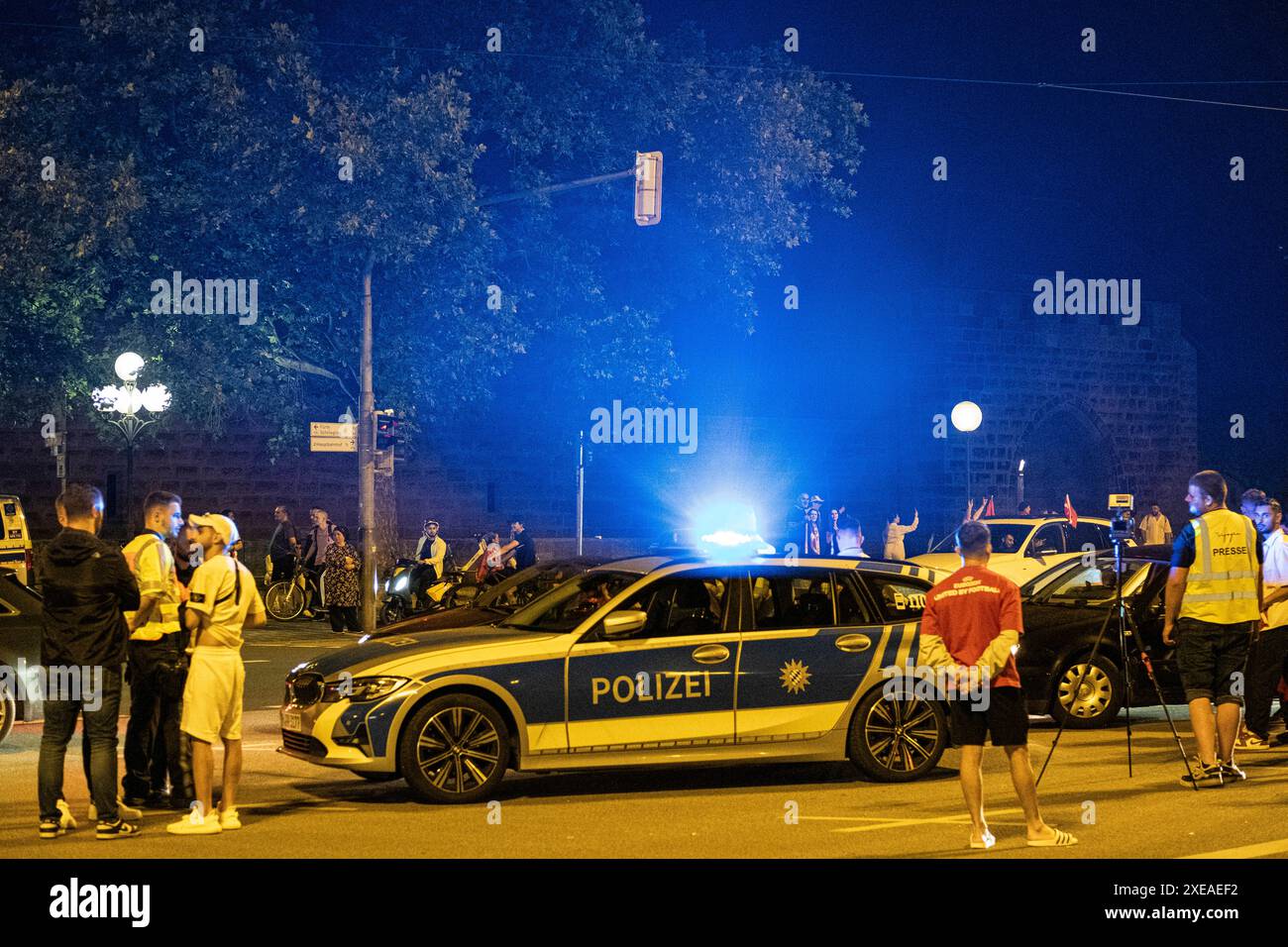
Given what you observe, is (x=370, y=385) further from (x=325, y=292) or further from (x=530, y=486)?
(x=530, y=486)

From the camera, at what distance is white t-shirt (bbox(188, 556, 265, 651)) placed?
9.30m

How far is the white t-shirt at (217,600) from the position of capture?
30.5 feet

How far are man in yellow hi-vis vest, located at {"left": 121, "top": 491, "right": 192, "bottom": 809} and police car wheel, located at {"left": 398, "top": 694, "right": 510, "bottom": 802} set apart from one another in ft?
4.16

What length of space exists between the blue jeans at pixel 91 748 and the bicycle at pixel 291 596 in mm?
17453

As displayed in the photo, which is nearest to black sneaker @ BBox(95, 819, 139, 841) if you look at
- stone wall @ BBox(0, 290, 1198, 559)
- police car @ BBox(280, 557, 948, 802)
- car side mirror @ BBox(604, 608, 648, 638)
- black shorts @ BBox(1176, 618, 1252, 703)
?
police car @ BBox(280, 557, 948, 802)

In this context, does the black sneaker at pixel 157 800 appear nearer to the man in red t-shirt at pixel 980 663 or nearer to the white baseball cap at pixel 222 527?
the white baseball cap at pixel 222 527

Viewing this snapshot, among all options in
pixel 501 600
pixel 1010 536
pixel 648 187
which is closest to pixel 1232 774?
pixel 501 600

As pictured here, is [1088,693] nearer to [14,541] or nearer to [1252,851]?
[1252,851]

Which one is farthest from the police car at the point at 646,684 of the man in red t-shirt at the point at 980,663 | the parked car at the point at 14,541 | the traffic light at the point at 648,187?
the parked car at the point at 14,541

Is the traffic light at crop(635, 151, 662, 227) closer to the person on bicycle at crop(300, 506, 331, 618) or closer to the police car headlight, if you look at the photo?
the person on bicycle at crop(300, 506, 331, 618)

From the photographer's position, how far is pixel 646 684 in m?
10.3

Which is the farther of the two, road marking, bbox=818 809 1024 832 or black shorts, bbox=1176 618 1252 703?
black shorts, bbox=1176 618 1252 703

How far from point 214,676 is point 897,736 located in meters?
4.23
